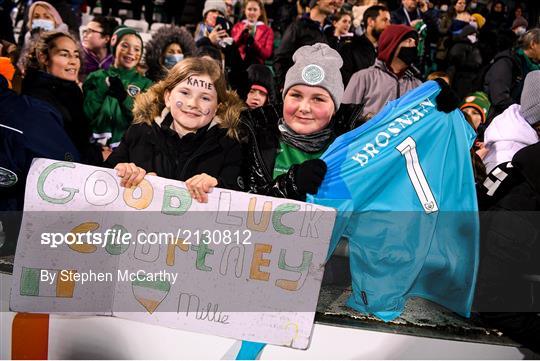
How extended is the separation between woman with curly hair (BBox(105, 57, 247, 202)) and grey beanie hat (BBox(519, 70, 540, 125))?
138 cm

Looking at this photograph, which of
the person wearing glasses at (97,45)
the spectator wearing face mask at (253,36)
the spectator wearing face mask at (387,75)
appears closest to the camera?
the spectator wearing face mask at (387,75)

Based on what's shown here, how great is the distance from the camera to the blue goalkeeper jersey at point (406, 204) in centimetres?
241

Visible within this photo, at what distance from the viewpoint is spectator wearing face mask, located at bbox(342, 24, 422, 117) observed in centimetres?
395

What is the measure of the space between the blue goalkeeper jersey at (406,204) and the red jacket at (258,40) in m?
3.18

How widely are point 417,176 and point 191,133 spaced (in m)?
1.01

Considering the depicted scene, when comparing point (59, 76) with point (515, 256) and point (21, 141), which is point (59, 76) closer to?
point (21, 141)

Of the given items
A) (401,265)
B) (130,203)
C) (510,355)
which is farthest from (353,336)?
(130,203)

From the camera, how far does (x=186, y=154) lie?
261cm

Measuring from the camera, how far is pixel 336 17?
5344 millimetres

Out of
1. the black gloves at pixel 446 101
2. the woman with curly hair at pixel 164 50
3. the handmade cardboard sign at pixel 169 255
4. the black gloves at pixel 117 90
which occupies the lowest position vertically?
the handmade cardboard sign at pixel 169 255

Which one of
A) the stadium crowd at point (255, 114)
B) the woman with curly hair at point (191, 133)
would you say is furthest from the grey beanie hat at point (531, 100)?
the woman with curly hair at point (191, 133)

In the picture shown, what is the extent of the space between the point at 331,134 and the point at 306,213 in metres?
0.47

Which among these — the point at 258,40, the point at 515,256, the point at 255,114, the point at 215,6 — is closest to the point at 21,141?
the point at 255,114

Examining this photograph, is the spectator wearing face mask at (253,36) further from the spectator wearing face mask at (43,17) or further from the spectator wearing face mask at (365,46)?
the spectator wearing face mask at (43,17)
